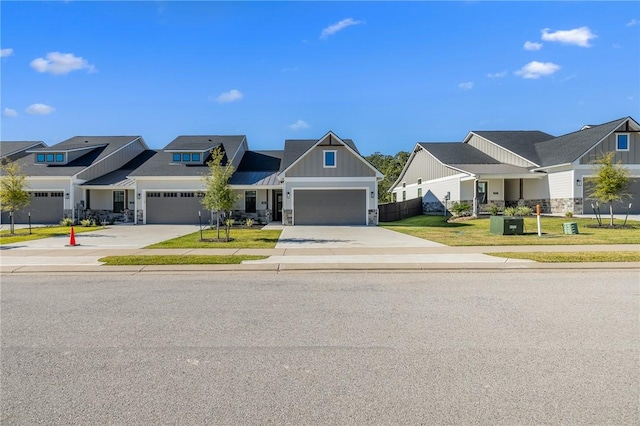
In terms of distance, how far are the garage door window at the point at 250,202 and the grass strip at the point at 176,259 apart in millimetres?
16326

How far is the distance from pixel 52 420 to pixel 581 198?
30.5 m

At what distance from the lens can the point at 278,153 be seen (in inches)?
1358

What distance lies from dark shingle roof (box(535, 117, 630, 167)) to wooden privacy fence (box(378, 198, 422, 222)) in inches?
411

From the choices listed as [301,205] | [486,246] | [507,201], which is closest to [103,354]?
[486,246]

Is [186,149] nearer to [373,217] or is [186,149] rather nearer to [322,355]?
[373,217]

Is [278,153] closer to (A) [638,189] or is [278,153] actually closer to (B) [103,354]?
(A) [638,189]

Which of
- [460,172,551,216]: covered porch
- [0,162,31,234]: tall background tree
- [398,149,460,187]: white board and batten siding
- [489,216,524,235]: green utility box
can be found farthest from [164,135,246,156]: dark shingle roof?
[489,216,524,235]: green utility box

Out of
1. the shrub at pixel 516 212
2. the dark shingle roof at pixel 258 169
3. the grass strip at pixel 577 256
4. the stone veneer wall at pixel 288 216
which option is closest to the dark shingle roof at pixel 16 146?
the dark shingle roof at pixel 258 169

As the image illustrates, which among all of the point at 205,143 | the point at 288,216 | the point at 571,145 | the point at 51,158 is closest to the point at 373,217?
the point at 288,216

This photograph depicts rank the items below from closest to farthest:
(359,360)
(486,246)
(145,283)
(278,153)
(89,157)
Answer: (359,360) < (145,283) < (486,246) < (89,157) < (278,153)

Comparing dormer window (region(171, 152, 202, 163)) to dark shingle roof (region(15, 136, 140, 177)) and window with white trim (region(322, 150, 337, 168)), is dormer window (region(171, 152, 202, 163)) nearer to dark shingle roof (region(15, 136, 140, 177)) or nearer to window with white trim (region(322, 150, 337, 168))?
dark shingle roof (region(15, 136, 140, 177))

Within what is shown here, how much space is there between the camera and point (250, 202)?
1091 inches

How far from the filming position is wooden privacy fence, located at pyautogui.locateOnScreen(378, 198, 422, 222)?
30.4m

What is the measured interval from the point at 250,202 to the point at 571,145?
24684 mm
